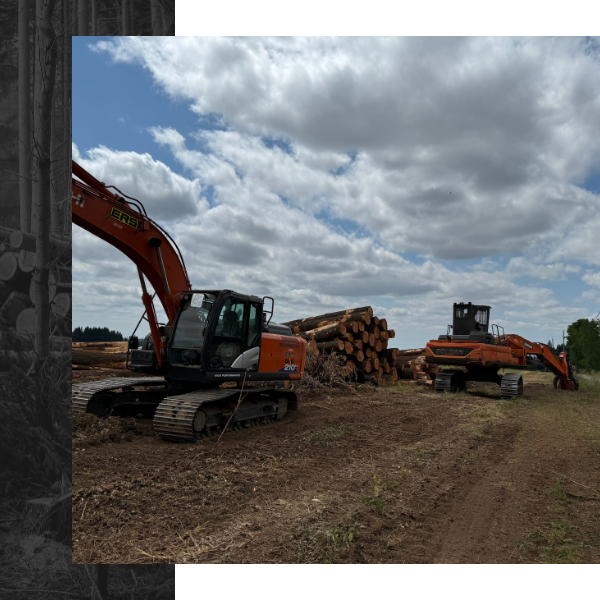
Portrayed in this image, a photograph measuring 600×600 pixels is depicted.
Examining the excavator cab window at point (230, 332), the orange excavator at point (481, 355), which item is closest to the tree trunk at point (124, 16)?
the excavator cab window at point (230, 332)

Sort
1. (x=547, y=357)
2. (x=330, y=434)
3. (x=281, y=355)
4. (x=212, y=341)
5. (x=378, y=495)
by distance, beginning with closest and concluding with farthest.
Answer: (x=378, y=495), (x=212, y=341), (x=330, y=434), (x=281, y=355), (x=547, y=357)

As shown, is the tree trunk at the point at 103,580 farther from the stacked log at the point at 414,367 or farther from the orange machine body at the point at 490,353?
the stacked log at the point at 414,367

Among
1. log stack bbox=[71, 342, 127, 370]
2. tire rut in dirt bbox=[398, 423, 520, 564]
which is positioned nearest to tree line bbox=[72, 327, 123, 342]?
log stack bbox=[71, 342, 127, 370]

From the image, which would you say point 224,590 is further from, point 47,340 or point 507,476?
point 507,476

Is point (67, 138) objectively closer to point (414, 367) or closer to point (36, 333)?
point (36, 333)

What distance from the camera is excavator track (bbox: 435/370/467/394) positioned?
1730 centimetres

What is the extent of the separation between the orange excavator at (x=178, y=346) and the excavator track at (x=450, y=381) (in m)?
8.90

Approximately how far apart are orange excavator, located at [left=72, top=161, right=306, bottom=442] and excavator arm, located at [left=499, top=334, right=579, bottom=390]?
11364mm

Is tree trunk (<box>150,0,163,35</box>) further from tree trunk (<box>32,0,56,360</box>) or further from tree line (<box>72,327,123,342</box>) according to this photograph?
tree line (<box>72,327,123,342</box>)

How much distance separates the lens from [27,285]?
110 inches

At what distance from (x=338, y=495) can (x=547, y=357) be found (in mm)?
16362

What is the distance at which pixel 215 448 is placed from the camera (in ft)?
25.6

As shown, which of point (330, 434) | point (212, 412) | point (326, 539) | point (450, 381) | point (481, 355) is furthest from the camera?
point (450, 381)

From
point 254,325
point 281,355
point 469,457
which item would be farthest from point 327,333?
point 469,457
